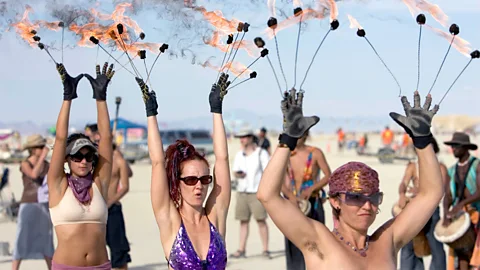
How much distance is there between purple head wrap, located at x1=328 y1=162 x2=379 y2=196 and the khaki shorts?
273 inches

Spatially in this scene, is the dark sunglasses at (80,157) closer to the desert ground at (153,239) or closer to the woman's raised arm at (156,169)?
the woman's raised arm at (156,169)

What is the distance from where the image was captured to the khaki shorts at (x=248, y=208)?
1047cm

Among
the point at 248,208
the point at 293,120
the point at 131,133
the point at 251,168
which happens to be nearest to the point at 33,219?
the point at 248,208

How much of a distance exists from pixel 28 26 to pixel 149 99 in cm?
132

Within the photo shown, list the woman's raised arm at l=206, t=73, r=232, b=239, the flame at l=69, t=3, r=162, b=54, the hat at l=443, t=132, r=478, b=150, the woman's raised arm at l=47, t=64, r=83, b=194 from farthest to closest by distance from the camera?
the hat at l=443, t=132, r=478, b=150, the woman's raised arm at l=47, t=64, r=83, b=194, the flame at l=69, t=3, r=162, b=54, the woman's raised arm at l=206, t=73, r=232, b=239

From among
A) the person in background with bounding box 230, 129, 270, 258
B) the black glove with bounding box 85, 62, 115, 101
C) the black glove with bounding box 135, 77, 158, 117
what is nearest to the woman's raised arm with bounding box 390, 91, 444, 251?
the black glove with bounding box 135, 77, 158, 117

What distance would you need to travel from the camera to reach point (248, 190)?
10.6 metres

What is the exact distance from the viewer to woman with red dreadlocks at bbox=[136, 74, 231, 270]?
166 inches

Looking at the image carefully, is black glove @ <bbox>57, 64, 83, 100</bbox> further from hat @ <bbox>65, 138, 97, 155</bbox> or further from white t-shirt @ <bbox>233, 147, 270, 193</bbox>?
white t-shirt @ <bbox>233, 147, 270, 193</bbox>

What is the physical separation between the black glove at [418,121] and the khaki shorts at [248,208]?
Result: 22.7 ft

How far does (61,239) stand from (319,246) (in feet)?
8.18

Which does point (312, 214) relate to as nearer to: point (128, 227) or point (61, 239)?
point (61, 239)

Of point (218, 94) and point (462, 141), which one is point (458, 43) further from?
point (462, 141)

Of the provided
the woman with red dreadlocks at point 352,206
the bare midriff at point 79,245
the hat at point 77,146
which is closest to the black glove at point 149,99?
the hat at point 77,146
